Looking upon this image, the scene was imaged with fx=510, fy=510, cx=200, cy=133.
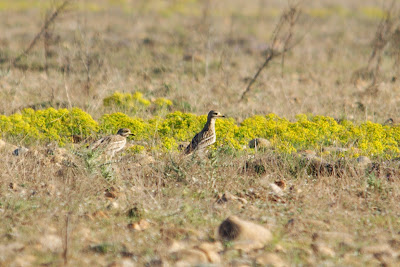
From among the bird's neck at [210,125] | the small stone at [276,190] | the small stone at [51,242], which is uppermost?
the bird's neck at [210,125]

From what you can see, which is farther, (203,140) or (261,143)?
(261,143)

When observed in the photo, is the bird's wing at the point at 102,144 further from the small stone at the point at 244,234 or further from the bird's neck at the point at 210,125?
the small stone at the point at 244,234

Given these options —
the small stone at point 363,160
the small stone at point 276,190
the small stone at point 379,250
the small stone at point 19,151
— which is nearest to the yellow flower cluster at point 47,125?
the small stone at point 19,151

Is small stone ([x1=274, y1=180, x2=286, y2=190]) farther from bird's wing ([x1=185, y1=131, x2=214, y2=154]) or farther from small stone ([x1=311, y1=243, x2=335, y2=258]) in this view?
small stone ([x1=311, y1=243, x2=335, y2=258])

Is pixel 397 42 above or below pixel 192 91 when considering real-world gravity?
above

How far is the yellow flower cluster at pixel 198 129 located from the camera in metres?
7.47

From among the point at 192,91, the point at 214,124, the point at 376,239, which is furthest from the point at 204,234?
the point at 192,91

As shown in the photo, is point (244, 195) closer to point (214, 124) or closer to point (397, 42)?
point (214, 124)

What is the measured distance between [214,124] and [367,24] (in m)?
21.8

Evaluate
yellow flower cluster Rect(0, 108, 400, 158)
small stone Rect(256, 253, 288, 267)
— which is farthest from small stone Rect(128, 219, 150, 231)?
yellow flower cluster Rect(0, 108, 400, 158)

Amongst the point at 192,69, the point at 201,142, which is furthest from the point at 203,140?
the point at 192,69

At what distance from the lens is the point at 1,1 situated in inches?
1363

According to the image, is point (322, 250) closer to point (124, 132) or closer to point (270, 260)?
point (270, 260)

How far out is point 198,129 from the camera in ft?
26.6
